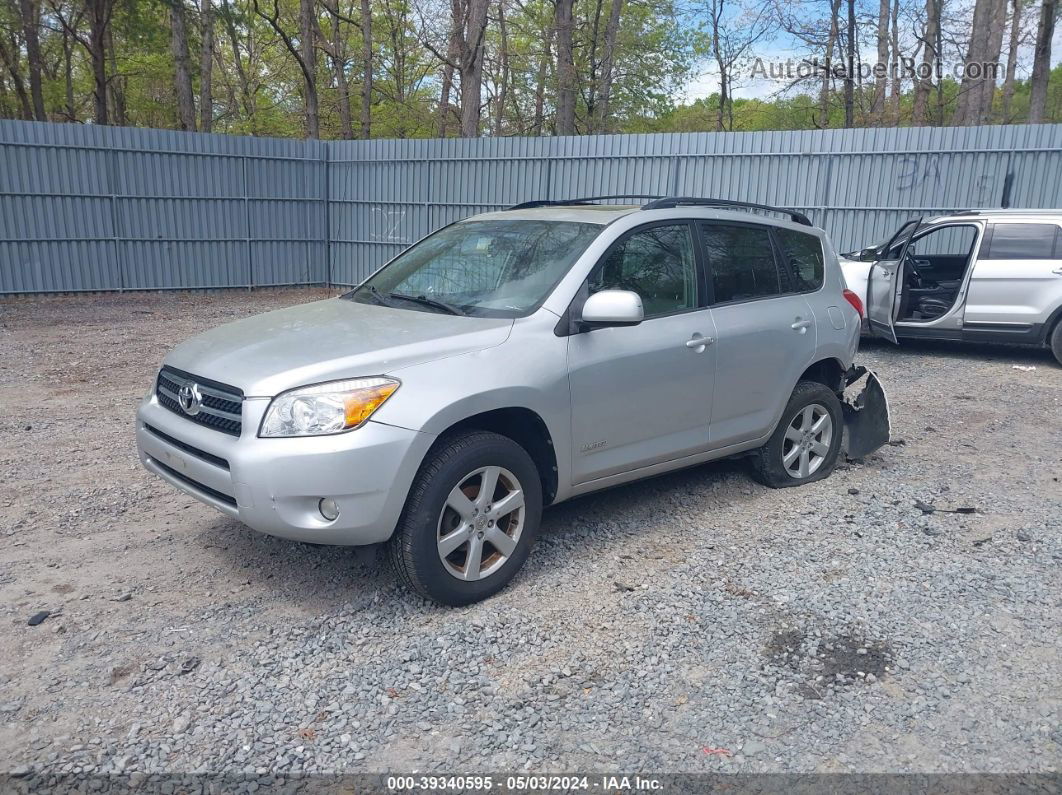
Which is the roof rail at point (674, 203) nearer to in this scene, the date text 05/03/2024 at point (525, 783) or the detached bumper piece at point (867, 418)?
the detached bumper piece at point (867, 418)

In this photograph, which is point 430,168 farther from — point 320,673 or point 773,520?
point 320,673

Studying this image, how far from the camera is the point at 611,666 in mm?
3385

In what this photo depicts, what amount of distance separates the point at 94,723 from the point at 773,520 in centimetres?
360

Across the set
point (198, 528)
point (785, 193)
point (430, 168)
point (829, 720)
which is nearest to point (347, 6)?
point (430, 168)

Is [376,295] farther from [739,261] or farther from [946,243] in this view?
[946,243]

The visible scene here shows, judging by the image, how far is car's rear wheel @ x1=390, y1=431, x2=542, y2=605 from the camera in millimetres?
3537

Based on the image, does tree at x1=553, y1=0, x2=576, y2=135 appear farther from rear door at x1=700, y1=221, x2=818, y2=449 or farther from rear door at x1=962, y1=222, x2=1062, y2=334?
rear door at x1=700, y1=221, x2=818, y2=449

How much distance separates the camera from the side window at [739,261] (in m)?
4.88

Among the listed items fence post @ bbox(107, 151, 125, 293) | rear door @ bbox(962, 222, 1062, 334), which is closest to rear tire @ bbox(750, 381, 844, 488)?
rear door @ bbox(962, 222, 1062, 334)

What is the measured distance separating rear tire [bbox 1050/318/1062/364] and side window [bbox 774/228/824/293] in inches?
221

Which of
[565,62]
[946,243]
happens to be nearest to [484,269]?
[946,243]

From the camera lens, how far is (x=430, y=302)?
4.37 m

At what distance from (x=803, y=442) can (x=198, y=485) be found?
375 cm

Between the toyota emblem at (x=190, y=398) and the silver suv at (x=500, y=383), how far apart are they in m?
0.01
